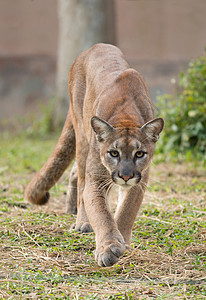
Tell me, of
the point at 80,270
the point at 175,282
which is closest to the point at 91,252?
the point at 80,270

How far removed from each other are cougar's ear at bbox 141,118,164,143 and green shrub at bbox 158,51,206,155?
3359 millimetres

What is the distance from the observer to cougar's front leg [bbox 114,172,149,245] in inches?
147

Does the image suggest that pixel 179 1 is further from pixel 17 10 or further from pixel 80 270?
pixel 80 270

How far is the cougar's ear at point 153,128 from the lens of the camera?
11.9ft

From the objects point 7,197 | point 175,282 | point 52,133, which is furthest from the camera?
point 52,133

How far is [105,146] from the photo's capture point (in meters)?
3.73

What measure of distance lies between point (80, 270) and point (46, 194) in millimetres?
1693

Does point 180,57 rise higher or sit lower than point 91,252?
lower

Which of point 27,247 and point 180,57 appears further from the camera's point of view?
point 180,57

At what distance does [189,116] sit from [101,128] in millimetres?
3723

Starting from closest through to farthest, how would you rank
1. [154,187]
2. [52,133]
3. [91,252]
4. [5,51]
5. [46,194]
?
1. [91,252]
2. [46,194]
3. [154,187]
4. [52,133]
5. [5,51]

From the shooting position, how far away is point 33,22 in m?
12.6

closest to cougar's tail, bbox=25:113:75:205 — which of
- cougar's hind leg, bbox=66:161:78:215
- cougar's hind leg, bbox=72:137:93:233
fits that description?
cougar's hind leg, bbox=66:161:78:215

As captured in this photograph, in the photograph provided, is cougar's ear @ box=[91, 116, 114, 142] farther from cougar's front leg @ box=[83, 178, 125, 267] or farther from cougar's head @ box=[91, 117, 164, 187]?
cougar's front leg @ box=[83, 178, 125, 267]
